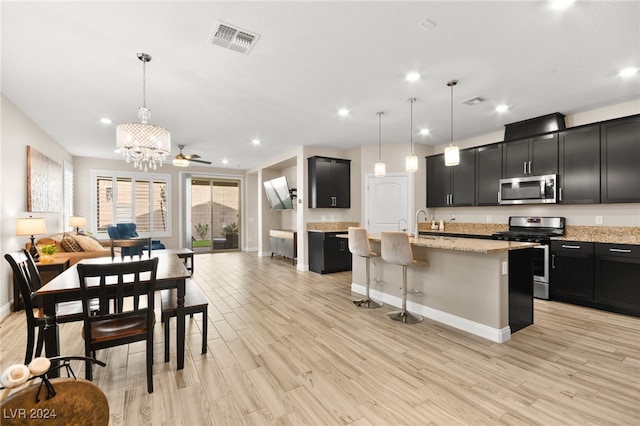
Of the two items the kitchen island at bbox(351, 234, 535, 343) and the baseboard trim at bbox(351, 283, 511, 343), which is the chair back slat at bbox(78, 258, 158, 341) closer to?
the kitchen island at bbox(351, 234, 535, 343)

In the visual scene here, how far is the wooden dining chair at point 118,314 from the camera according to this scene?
6.38ft

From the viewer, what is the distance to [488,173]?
5254 mm

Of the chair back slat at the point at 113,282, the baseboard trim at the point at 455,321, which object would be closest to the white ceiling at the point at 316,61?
the chair back slat at the point at 113,282

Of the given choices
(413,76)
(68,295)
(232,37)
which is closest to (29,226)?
(68,295)

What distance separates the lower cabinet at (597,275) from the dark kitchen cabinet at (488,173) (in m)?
1.33

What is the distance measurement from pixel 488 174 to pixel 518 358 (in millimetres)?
3603

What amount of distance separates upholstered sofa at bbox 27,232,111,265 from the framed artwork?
51cm

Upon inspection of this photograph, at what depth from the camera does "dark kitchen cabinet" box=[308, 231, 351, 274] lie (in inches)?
237

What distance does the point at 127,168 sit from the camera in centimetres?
810

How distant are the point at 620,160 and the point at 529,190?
1.08m

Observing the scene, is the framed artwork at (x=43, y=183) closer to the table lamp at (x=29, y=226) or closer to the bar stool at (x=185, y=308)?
the table lamp at (x=29, y=226)

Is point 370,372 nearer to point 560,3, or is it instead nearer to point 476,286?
point 476,286

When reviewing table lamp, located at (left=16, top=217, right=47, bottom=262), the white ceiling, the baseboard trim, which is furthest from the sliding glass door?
the baseboard trim

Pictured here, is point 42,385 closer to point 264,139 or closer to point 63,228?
point 264,139
